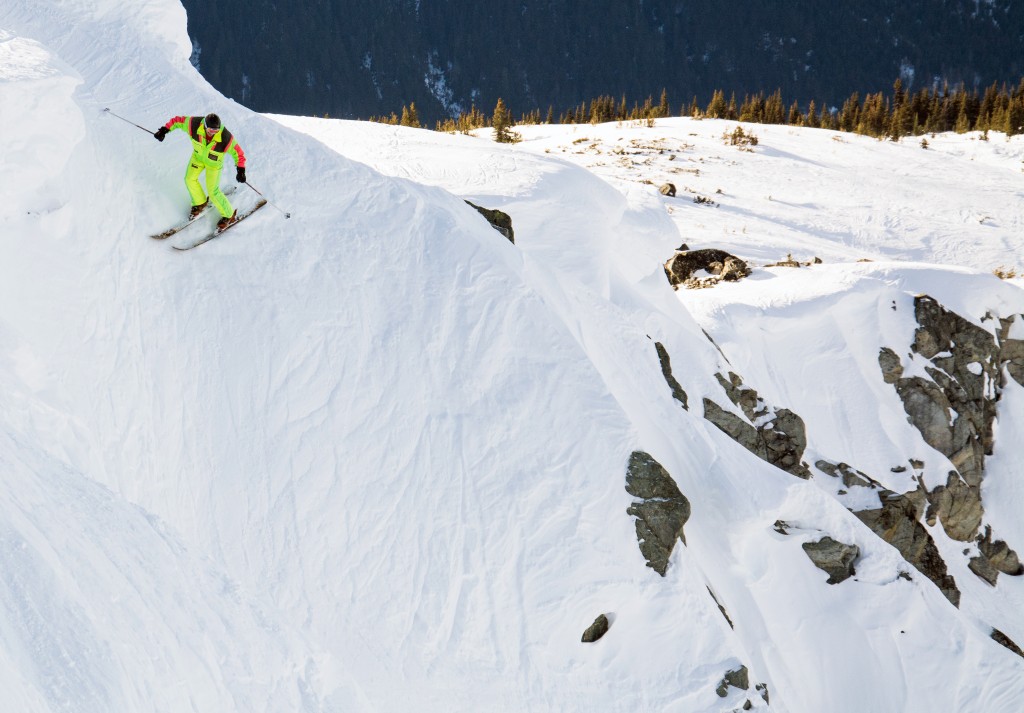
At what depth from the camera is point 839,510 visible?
9.89m

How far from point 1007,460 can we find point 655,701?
13.2m

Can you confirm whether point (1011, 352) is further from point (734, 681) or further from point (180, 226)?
point (180, 226)

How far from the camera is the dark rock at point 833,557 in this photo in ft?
31.0

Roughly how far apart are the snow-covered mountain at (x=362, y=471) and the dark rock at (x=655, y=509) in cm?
3

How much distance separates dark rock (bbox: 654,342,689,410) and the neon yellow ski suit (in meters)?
6.29

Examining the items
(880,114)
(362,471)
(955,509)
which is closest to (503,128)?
(955,509)

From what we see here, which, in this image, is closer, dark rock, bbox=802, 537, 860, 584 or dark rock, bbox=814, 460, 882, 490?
dark rock, bbox=802, 537, 860, 584

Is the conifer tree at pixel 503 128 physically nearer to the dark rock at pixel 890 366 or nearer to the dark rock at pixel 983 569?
the dark rock at pixel 890 366

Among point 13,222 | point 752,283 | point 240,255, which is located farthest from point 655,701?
point 752,283

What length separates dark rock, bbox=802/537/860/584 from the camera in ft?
31.0

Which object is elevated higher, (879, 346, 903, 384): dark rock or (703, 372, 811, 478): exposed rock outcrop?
(703, 372, 811, 478): exposed rock outcrop

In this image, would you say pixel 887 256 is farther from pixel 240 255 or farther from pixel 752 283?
pixel 240 255

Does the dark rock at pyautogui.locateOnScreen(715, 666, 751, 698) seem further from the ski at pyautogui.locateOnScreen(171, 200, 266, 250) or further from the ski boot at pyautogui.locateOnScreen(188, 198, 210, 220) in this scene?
the ski boot at pyautogui.locateOnScreen(188, 198, 210, 220)

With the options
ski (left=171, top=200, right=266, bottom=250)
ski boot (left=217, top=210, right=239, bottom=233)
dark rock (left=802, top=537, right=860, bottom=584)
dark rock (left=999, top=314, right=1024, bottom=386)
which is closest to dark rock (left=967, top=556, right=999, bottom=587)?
dark rock (left=999, top=314, right=1024, bottom=386)
